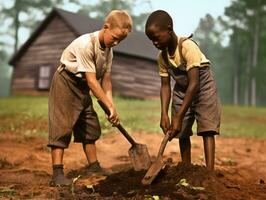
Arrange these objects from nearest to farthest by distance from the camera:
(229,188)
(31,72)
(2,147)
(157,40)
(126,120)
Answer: (229,188) < (157,40) < (2,147) < (126,120) < (31,72)

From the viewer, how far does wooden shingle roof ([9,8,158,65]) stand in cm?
2394

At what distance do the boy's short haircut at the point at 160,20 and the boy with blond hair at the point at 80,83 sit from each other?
266 mm

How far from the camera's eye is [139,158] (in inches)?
173

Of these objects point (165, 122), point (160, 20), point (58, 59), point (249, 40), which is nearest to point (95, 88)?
point (165, 122)

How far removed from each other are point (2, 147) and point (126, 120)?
5.39 m

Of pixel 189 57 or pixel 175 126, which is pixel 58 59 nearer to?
pixel 189 57

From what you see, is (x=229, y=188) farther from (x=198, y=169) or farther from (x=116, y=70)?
(x=116, y=70)

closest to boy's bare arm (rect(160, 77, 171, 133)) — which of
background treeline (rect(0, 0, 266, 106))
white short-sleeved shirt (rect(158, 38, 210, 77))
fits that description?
white short-sleeved shirt (rect(158, 38, 210, 77))

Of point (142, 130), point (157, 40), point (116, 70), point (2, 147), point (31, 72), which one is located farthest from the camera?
point (31, 72)

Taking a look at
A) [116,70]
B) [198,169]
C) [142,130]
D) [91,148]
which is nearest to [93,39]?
[91,148]

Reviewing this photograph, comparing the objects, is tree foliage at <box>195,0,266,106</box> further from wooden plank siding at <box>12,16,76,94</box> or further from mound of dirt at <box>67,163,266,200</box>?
mound of dirt at <box>67,163,266,200</box>

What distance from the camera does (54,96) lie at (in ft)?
14.6

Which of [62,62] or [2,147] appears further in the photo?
[2,147]

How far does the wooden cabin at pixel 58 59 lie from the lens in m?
24.1
